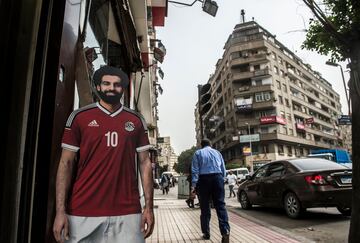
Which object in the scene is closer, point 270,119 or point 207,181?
point 207,181

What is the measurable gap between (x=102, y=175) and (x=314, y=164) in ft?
26.5

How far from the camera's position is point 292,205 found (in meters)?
8.51

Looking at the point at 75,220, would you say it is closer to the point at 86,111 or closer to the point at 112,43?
the point at 86,111

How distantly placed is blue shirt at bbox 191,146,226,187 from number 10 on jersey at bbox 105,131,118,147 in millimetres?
4005

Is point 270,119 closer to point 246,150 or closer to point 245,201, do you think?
point 246,150

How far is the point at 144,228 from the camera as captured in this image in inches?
73.3

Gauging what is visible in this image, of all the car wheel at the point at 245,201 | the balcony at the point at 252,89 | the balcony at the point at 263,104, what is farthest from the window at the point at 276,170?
the balcony at the point at 252,89

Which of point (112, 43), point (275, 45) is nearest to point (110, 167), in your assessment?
point (112, 43)

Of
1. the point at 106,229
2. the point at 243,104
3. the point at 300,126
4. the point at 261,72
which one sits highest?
the point at 261,72

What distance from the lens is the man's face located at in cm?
188

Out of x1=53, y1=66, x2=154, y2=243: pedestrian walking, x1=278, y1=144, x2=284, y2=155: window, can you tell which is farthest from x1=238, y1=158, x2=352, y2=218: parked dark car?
x1=278, y1=144, x2=284, y2=155: window

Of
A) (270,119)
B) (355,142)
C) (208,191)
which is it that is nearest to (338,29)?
(355,142)

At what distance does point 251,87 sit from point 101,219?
58.3 m

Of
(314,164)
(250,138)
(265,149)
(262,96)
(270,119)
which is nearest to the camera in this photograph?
(314,164)
